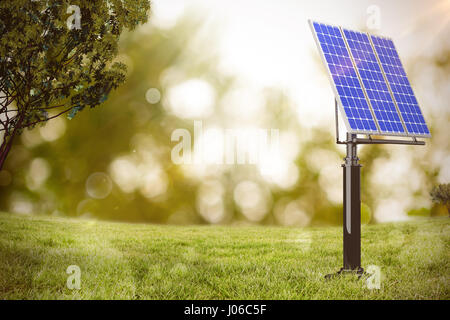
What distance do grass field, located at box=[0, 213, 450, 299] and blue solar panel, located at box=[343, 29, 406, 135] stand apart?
367 cm

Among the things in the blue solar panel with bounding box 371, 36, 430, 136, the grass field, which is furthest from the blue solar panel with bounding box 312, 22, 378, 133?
the grass field

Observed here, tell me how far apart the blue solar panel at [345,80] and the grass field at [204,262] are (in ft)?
11.7

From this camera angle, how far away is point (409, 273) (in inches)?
379

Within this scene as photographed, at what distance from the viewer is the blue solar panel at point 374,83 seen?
866 cm

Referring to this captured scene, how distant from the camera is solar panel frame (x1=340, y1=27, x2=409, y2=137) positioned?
8648 millimetres

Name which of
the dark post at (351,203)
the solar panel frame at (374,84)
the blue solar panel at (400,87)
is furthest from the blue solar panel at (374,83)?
the dark post at (351,203)

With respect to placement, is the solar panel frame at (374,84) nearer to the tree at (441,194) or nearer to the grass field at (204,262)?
the grass field at (204,262)

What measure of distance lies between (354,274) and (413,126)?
386 centimetres

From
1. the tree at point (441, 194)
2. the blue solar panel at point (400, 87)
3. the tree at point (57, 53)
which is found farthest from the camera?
the tree at point (441, 194)

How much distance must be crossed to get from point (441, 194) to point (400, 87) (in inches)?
772

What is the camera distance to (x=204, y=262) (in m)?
10.2

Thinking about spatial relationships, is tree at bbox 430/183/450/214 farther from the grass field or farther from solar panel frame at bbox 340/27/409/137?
solar panel frame at bbox 340/27/409/137

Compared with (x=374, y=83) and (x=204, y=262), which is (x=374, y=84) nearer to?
(x=374, y=83)
